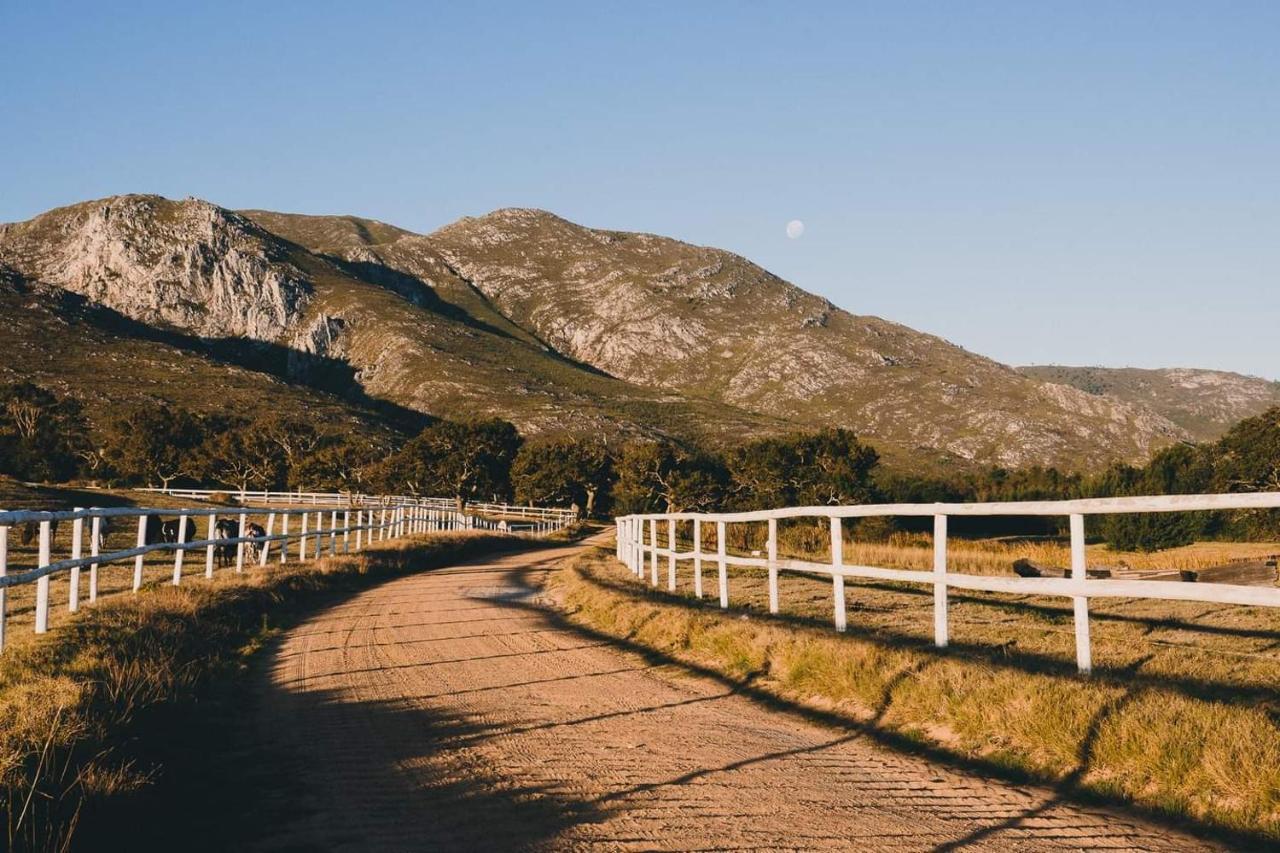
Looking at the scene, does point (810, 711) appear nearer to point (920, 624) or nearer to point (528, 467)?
point (920, 624)

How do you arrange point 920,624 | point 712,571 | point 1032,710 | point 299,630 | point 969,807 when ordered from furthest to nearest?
point 712,571, point 299,630, point 920,624, point 1032,710, point 969,807

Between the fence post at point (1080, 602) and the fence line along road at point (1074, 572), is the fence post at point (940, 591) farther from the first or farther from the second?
the fence post at point (1080, 602)

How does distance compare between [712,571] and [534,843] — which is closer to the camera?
[534,843]

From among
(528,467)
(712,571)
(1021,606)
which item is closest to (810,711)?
(1021,606)

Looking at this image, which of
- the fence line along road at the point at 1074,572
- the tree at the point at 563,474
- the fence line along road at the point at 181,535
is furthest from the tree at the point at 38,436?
the fence line along road at the point at 1074,572

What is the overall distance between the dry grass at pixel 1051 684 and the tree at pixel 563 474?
316ft

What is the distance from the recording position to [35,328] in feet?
618

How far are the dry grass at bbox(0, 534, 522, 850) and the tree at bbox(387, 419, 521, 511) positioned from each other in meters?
94.7

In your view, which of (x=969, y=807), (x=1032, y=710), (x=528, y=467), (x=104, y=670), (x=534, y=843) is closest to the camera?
(x=534, y=843)

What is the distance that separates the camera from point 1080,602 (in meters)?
7.75

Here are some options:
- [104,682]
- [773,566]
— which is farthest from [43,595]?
[773,566]

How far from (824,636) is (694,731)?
10.9 feet

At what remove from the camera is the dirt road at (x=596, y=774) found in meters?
4.99

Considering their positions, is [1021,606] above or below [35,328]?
below
